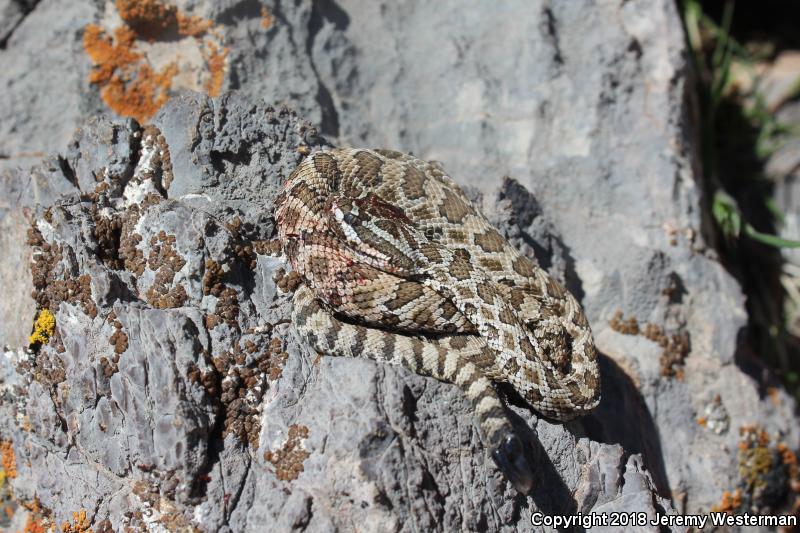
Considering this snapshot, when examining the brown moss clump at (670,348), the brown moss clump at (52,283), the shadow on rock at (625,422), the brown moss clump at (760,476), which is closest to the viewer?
the brown moss clump at (52,283)

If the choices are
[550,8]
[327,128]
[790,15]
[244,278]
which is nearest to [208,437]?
[244,278]

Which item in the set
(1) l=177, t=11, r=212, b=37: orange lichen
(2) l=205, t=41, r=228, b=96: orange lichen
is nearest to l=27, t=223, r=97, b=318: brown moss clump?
(2) l=205, t=41, r=228, b=96: orange lichen

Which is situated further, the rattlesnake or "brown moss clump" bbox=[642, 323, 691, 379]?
"brown moss clump" bbox=[642, 323, 691, 379]

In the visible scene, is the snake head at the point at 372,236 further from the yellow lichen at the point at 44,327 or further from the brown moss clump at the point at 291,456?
the yellow lichen at the point at 44,327

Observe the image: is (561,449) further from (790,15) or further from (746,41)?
(790,15)

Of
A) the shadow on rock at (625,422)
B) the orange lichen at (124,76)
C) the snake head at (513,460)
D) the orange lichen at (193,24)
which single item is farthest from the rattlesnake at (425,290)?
the orange lichen at (193,24)

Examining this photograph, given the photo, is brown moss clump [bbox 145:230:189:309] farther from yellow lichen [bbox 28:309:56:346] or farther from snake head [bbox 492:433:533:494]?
snake head [bbox 492:433:533:494]
